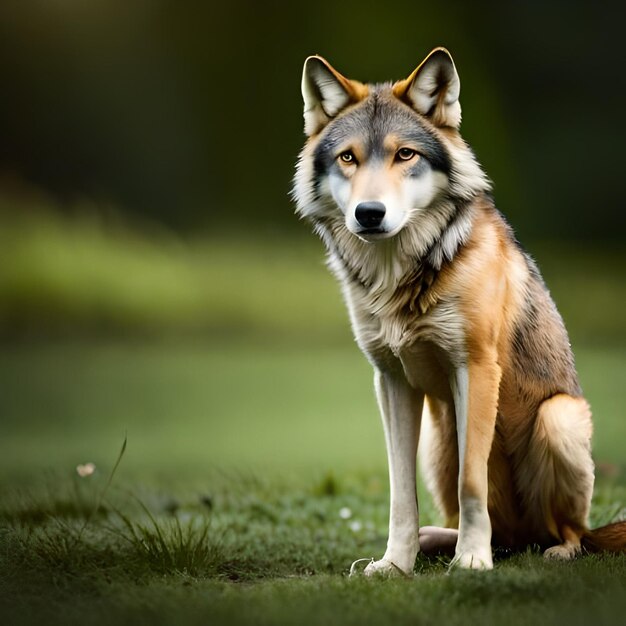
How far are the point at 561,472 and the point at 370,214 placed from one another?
1.43 metres

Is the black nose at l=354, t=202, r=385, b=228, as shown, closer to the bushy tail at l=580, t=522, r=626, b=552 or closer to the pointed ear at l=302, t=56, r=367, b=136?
the pointed ear at l=302, t=56, r=367, b=136

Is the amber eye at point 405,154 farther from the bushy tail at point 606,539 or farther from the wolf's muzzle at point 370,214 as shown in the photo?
the bushy tail at point 606,539

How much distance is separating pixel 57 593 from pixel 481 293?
6.66 feet

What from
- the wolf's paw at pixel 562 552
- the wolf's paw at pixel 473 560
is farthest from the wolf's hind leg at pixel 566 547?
the wolf's paw at pixel 473 560

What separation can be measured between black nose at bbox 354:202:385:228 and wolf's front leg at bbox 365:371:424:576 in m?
0.76

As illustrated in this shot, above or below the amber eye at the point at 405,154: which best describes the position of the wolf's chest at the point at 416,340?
below

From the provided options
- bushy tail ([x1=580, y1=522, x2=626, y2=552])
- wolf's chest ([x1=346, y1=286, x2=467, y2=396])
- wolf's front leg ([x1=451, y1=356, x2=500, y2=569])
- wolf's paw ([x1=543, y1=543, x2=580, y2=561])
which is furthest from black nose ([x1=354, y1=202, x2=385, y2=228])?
bushy tail ([x1=580, y1=522, x2=626, y2=552])

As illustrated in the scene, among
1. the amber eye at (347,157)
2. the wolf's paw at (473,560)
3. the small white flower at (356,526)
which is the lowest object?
the small white flower at (356,526)

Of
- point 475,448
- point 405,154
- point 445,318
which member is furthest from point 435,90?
point 475,448

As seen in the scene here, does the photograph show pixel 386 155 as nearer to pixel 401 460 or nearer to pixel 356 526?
pixel 401 460

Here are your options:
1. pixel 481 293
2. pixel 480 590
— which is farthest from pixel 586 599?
pixel 481 293

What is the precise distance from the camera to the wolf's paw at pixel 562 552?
13.8 ft

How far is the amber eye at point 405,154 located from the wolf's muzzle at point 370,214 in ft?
0.96

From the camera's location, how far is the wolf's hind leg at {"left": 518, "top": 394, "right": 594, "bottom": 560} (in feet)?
13.6
